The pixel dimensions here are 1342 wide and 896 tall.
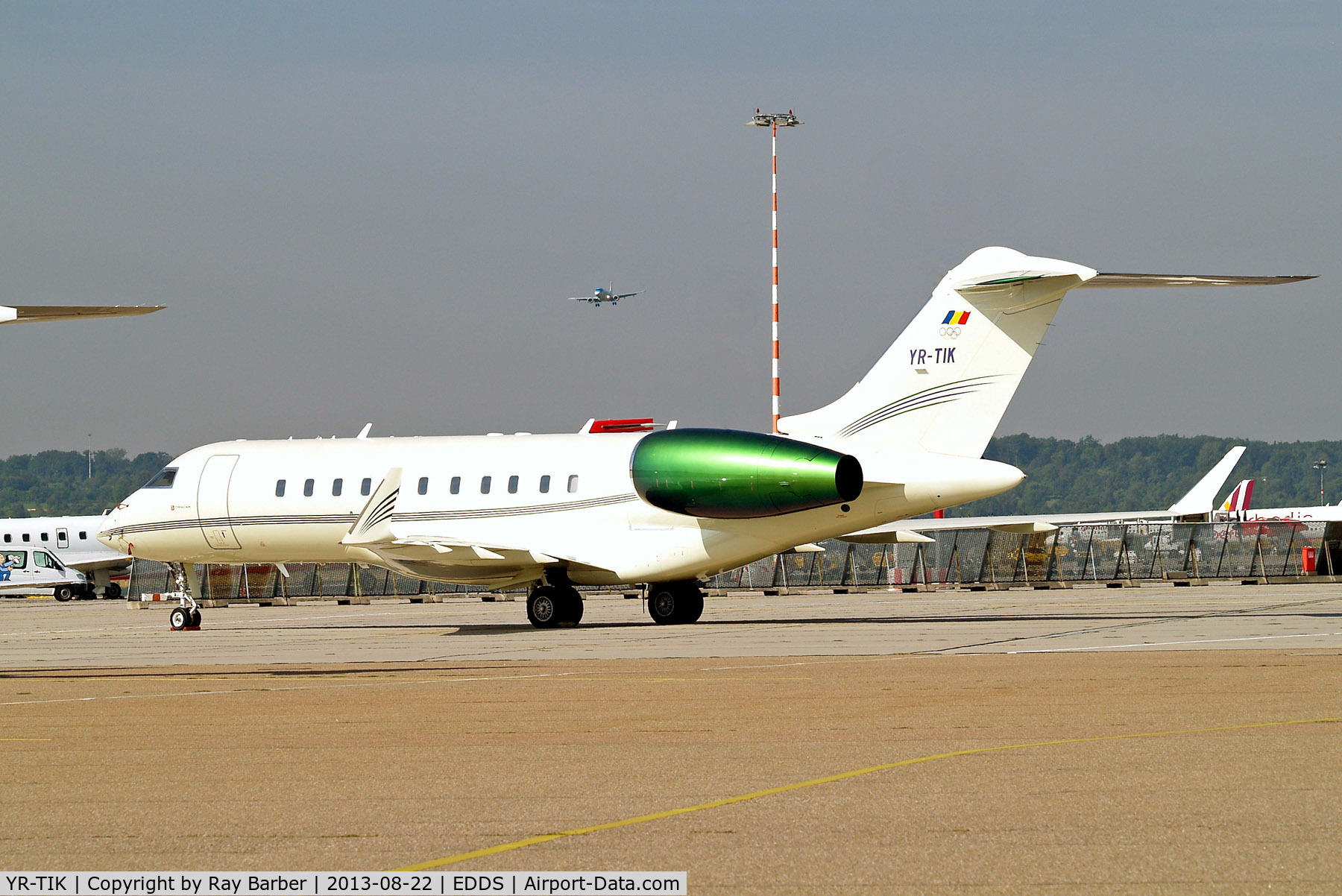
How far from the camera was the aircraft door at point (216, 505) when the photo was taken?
30.8m

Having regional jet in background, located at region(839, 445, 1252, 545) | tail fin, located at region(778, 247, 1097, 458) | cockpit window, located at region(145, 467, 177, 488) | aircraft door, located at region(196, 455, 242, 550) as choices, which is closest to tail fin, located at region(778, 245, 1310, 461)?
tail fin, located at region(778, 247, 1097, 458)

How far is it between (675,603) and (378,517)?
18.8 ft

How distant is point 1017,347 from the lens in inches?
1014

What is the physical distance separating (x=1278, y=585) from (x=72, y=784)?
40029 mm

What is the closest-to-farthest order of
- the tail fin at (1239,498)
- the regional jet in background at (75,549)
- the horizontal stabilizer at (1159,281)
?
the horizontal stabilizer at (1159,281)
the regional jet in background at (75,549)
the tail fin at (1239,498)

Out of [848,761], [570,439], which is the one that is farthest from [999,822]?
[570,439]

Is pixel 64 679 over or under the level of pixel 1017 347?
under

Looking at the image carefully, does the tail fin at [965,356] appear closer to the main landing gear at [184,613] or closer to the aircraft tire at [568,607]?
the aircraft tire at [568,607]

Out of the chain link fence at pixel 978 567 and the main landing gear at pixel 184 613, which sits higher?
the chain link fence at pixel 978 567

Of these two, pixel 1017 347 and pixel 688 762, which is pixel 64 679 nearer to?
pixel 688 762

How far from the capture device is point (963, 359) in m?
26.0

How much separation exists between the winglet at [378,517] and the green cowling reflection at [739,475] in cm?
448

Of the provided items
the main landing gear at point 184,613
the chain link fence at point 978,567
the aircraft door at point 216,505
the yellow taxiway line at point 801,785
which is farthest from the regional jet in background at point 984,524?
the yellow taxiway line at point 801,785

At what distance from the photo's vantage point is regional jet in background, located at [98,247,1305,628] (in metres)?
25.7
